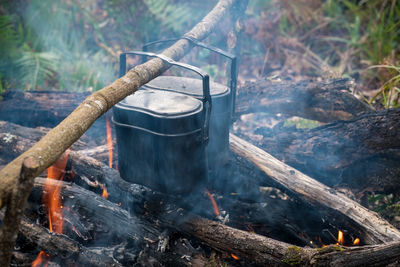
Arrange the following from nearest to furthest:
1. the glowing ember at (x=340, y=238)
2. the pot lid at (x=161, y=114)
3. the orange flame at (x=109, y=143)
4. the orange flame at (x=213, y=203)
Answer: the pot lid at (x=161, y=114) < the glowing ember at (x=340, y=238) < the orange flame at (x=213, y=203) < the orange flame at (x=109, y=143)

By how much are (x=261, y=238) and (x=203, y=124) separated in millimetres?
777

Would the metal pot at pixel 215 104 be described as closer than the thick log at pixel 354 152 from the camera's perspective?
Yes

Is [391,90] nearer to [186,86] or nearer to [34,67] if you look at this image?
[186,86]

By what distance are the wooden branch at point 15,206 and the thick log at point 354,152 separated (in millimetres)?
2215

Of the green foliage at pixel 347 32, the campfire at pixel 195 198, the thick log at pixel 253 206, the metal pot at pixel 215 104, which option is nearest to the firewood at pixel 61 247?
the campfire at pixel 195 198

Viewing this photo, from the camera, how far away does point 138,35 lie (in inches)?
232

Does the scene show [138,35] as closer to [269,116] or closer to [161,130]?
[269,116]

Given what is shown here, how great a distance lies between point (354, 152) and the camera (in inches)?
103

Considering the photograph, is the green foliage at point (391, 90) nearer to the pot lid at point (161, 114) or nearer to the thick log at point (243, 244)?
the thick log at point (243, 244)

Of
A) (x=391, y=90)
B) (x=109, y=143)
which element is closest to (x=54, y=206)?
(x=109, y=143)

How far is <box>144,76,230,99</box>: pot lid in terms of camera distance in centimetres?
208

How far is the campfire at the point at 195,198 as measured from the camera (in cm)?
173

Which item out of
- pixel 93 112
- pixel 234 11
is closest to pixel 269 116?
pixel 234 11

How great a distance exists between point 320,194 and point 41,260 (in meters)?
1.92
